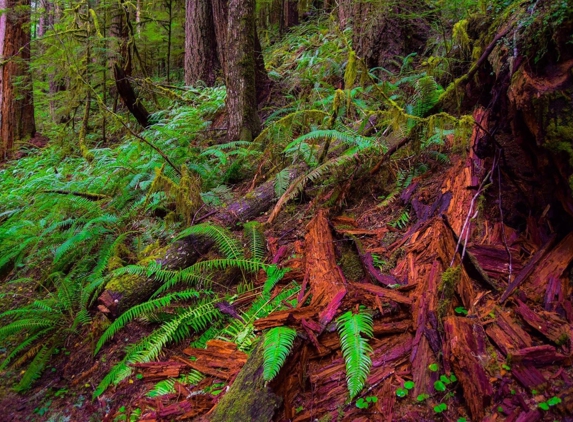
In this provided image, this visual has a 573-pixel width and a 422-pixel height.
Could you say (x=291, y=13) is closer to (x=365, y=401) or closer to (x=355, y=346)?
(x=355, y=346)

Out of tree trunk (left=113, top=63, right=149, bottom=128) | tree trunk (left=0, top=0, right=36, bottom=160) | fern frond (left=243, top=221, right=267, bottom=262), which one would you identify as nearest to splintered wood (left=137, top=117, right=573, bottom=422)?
fern frond (left=243, top=221, right=267, bottom=262)

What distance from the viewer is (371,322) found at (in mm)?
2160

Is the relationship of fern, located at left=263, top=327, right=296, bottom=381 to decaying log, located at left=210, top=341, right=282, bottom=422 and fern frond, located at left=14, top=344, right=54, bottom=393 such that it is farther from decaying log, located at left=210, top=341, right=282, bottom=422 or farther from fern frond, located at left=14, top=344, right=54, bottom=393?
fern frond, located at left=14, top=344, right=54, bottom=393

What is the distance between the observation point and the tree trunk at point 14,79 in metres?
9.16

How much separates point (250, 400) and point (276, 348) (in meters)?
0.28

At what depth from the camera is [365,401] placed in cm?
188

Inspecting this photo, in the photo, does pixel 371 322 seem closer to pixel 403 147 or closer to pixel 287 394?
pixel 287 394

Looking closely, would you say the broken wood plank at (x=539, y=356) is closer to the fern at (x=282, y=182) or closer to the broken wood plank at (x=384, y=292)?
the broken wood plank at (x=384, y=292)

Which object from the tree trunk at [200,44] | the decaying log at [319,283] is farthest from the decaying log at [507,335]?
the tree trunk at [200,44]

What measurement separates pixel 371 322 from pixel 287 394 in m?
0.60

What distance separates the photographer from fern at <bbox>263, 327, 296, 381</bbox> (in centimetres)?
193

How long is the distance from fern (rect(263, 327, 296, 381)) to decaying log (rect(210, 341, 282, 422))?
7 centimetres

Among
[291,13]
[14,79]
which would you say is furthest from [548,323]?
[291,13]

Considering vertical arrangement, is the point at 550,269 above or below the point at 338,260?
above
